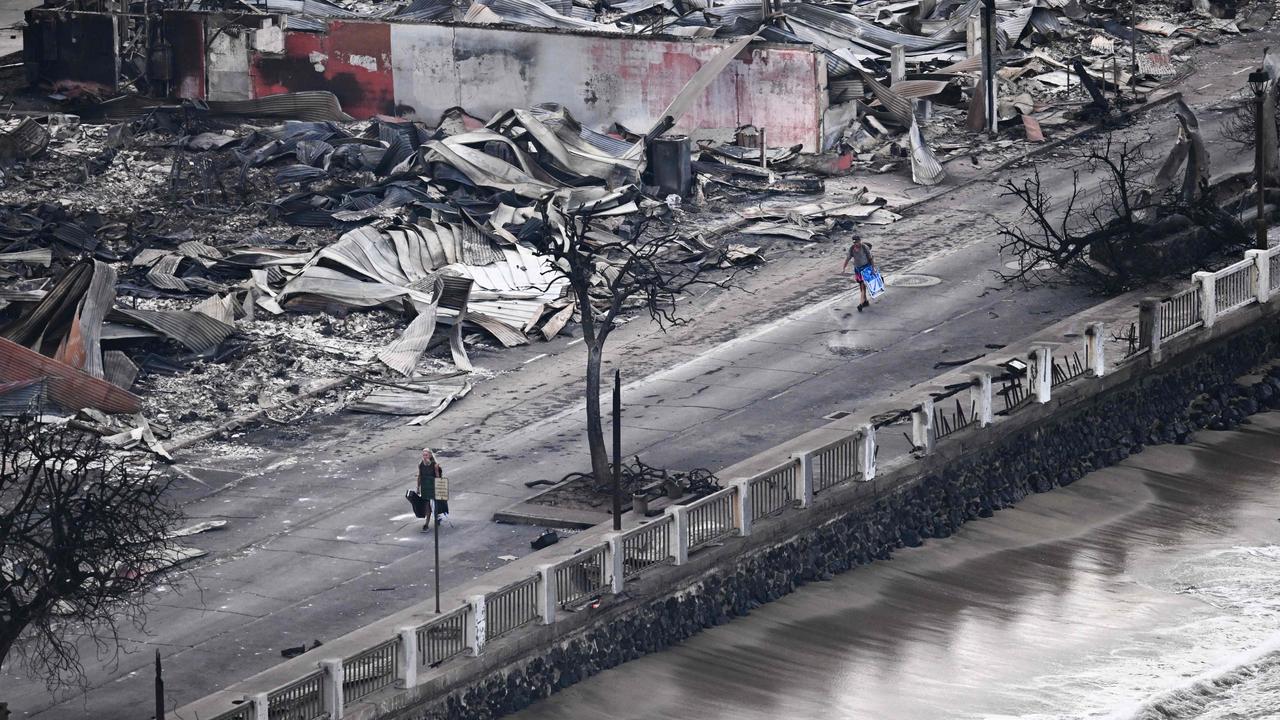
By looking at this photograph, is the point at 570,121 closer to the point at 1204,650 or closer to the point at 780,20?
the point at 780,20

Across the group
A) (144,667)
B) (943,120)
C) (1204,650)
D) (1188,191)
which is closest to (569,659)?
(144,667)

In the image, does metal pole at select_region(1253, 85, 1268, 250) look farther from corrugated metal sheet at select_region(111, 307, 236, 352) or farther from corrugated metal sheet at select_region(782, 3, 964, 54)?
corrugated metal sheet at select_region(111, 307, 236, 352)

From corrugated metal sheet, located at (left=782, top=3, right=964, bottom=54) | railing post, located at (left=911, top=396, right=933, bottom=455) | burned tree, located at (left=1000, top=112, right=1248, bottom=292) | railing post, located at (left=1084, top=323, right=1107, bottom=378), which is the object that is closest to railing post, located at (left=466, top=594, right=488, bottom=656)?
railing post, located at (left=911, top=396, right=933, bottom=455)

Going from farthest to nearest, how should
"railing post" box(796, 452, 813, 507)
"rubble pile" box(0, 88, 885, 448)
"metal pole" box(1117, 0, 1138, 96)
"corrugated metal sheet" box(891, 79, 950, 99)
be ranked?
"metal pole" box(1117, 0, 1138, 96)
"corrugated metal sheet" box(891, 79, 950, 99)
"rubble pile" box(0, 88, 885, 448)
"railing post" box(796, 452, 813, 507)

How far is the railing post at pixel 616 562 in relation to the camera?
2534 centimetres

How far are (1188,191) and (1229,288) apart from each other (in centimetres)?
412

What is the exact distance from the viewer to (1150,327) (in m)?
35.3

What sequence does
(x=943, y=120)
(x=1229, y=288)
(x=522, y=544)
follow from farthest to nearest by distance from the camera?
(x=943, y=120)
(x=1229, y=288)
(x=522, y=544)

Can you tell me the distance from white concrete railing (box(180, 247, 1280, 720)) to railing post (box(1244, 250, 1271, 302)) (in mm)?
17

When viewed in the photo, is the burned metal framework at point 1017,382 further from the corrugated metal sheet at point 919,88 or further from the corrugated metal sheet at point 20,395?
the corrugated metal sheet at point 919,88

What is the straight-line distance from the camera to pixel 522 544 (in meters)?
27.4

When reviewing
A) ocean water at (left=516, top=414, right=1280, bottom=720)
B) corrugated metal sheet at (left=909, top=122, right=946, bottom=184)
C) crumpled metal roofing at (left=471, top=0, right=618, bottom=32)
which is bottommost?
ocean water at (left=516, top=414, right=1280, bottom=720)

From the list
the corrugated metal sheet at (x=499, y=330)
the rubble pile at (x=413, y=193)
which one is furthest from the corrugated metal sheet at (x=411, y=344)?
the corrugated metal sheet at (x=499, y=330)

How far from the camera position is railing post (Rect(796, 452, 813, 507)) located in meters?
28.2
